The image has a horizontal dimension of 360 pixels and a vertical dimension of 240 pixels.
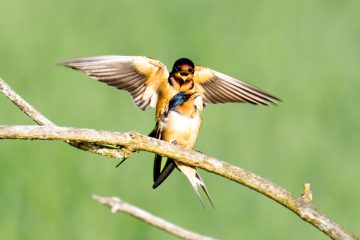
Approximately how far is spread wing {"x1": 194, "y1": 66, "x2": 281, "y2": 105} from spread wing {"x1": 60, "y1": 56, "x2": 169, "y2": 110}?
16cm

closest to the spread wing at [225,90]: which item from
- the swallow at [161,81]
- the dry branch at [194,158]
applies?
the swallow at [161,81]

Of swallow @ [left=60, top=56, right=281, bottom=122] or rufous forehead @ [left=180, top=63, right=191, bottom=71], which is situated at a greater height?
rufous forehead @ [left=180, top=63, right=191, bottom=71]

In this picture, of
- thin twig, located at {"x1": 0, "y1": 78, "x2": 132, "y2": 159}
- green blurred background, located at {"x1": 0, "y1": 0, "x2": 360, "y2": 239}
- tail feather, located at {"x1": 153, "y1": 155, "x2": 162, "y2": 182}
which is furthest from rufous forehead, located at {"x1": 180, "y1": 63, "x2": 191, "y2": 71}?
green blurred background, located at {"x1": 0, "y1": 0, "x2": 360, "y2": 239}

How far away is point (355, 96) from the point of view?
6.53 m

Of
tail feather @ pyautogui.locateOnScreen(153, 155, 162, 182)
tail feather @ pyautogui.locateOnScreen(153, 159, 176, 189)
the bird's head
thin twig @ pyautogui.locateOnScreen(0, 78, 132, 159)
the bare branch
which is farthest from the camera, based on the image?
the bird's head

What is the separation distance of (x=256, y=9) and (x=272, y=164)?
4.93 feet

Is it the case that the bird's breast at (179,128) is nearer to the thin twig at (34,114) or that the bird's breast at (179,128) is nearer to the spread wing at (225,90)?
the spread wing at (225,90)

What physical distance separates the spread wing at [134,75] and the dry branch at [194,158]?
1.44m

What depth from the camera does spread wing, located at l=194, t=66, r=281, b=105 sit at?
3.97 metres

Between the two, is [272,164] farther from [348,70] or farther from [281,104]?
[348,70]

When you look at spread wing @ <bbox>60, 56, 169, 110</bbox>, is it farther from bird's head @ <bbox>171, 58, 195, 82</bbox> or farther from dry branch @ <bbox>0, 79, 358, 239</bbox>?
dry branch @ <bbox>0, 79, 358, 239</bbox>

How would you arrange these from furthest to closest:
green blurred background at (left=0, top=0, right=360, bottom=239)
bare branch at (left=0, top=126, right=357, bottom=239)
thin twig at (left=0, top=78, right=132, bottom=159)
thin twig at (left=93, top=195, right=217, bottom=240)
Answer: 1. green blurred background at (left=0, top=0, right=360, bottom=239)
2. thin twig at (left=0, top=78, right=132, bottom=159)
3. bare branch at (left=0, top=126, right=357, bottom=239)
4. thin twig at (left=93, top=195, right=217, bottom=240)

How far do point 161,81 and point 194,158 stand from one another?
1748 mm

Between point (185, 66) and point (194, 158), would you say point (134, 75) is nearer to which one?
point (185, 66)
